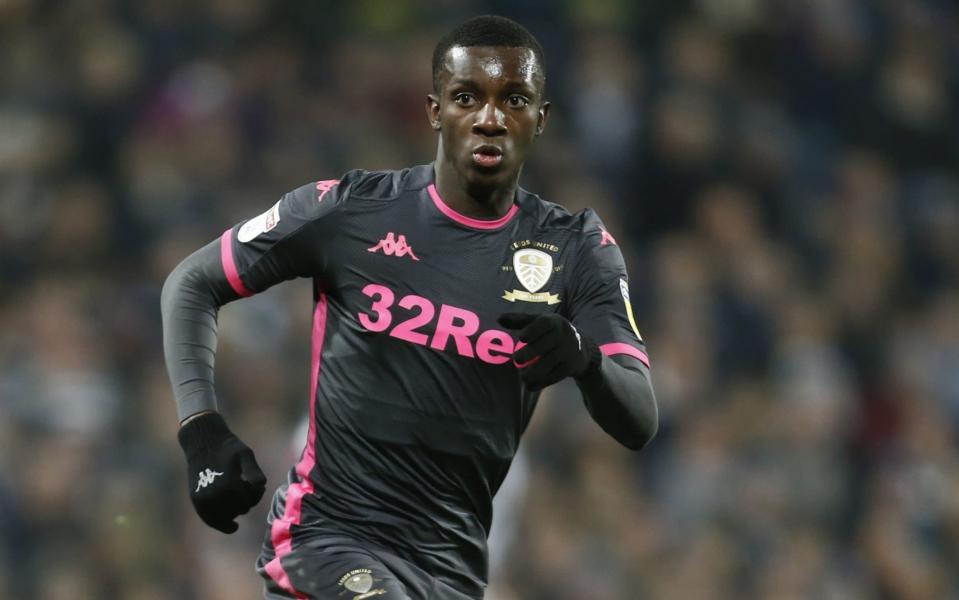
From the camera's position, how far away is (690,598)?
312 inches

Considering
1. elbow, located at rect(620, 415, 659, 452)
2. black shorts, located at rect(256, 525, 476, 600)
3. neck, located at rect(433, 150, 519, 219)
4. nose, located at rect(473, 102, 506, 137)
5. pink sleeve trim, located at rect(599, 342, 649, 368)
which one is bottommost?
black shorts, located at rect(256, 525, 476, 600)

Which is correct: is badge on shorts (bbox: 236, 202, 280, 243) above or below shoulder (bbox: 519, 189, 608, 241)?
below

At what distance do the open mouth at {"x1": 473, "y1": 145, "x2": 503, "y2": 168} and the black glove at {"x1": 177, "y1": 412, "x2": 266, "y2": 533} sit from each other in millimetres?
912

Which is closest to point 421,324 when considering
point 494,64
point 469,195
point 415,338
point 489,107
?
point 415,338

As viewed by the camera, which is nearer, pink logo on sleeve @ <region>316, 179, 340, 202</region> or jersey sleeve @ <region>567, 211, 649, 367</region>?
jersey sleeve @ <region>567, 211, 649, 367</region>

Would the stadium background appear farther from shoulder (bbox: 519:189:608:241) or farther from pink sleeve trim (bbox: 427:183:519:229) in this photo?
pink sleeve trim (bbox: 427:183:519:229)

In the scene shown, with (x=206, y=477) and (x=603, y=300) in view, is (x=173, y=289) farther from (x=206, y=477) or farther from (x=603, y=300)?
(x=603, y=300)

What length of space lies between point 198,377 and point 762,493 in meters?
5.02

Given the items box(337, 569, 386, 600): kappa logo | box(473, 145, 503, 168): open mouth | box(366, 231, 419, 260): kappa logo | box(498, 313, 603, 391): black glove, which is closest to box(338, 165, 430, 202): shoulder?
box(366, 231, 419, 260): kappa logo

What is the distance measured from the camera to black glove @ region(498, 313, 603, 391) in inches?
137

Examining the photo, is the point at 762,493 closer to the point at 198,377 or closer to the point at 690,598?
the point at 690,598

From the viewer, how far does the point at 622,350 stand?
401 centimetres

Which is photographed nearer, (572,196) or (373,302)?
(373,302)

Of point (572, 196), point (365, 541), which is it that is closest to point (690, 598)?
point (572, 196)
